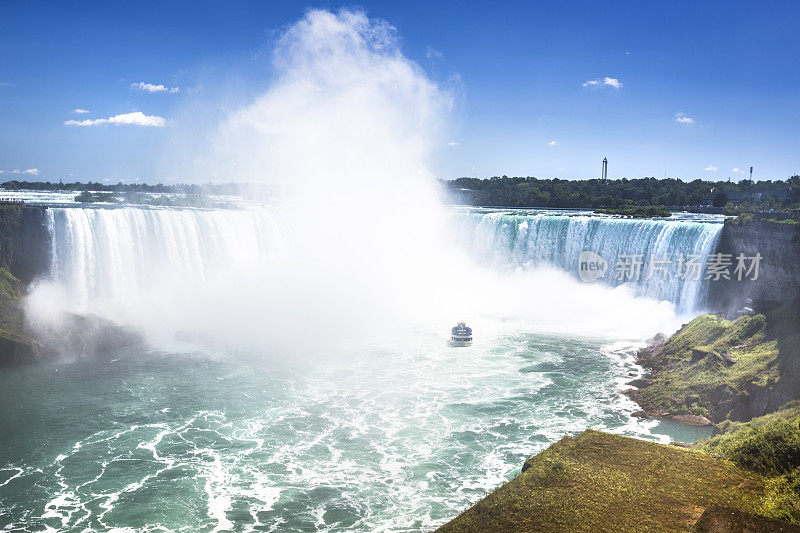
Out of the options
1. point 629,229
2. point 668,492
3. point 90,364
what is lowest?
point 90,364

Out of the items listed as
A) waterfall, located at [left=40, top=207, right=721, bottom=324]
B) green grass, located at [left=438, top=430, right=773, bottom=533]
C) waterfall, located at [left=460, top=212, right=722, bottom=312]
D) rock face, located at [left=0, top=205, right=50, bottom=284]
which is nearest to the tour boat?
waterfall, located at [left=40, top=207, right=721, bottom=324]

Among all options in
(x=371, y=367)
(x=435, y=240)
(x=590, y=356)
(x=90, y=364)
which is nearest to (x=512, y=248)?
(x=435, y=240)

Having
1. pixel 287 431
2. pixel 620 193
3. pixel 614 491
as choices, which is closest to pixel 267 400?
pixel 287 431

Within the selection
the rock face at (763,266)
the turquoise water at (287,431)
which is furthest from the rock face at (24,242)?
the rock face at (763,266)

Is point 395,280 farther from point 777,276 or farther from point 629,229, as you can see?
point 777,276

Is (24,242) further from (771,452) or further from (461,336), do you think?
(771,452)

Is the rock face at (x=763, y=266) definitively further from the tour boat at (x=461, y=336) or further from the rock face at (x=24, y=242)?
the rock face at (x=24, y=242)
